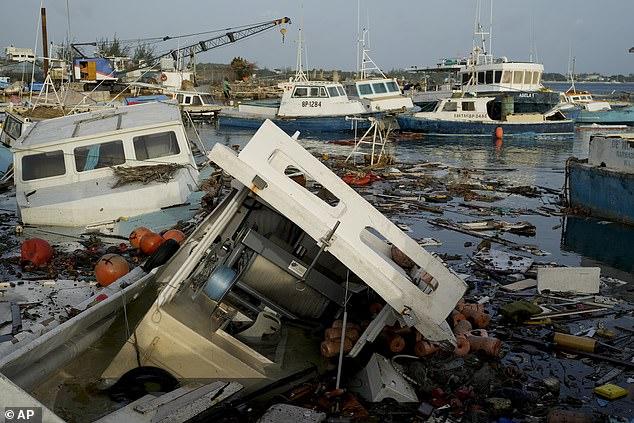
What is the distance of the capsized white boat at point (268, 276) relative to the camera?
5.11m

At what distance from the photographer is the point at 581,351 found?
666cm

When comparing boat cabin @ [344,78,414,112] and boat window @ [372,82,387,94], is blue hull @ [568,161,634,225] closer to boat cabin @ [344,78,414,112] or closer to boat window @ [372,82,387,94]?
boat cabin @ [344,78,414,112]

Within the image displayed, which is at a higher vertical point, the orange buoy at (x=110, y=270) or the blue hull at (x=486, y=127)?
the blue hull at (x=486, y=127)

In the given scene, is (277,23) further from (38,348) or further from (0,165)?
(38,348)

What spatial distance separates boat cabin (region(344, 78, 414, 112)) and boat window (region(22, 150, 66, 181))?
27492 mm

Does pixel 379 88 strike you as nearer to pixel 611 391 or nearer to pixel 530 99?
pixel 530 99

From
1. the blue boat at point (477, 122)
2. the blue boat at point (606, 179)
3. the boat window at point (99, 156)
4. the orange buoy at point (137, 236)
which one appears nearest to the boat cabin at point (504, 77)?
the blue boat at point (477, 122)

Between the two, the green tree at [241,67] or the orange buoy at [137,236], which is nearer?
the orange buoy at [137,236]

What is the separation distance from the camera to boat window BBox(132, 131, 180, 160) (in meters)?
11.7

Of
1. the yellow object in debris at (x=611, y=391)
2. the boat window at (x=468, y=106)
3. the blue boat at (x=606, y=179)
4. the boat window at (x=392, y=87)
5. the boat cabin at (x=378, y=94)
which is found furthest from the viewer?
the boat window at (x=392, y=87)

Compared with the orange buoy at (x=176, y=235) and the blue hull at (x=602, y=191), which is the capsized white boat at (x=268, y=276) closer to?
the orange buoy at (x=176, y=235)

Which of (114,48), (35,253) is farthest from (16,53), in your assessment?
(35,253)

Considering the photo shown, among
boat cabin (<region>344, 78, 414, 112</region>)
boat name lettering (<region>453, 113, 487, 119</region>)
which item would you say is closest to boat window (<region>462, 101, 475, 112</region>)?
boat name lettering (<region>453, 113, 487, 119</region>)

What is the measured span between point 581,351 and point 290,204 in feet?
12.3
